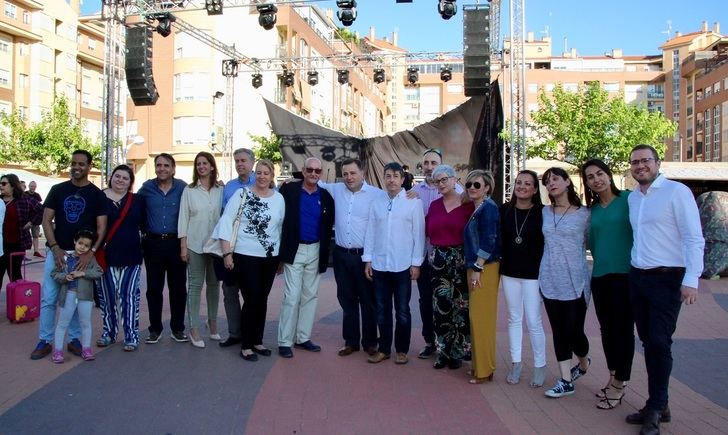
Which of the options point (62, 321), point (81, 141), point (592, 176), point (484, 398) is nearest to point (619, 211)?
point (592, 176)

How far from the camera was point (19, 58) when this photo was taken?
42125 mm

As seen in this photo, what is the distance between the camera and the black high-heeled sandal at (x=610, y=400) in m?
4.63

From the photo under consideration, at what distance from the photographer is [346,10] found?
14.6m

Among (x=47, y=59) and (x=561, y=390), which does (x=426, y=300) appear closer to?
(x=561, y=390)

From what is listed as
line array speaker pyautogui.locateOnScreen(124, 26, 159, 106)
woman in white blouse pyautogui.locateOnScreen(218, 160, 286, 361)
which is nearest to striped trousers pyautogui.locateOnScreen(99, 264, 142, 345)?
woman in white blouse pyautogui.locateOnScreen(218, 160, 286, 361)

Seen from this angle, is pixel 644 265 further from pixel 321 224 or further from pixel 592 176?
pixel 321 224

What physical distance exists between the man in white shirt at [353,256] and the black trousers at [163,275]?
1.61 meters

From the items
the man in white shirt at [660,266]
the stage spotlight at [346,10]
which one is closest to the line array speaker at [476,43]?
the stage spotlight at [346,10]

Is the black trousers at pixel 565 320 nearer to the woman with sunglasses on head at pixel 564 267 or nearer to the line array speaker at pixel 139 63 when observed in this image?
the woman with sunglasses on head at pixel 564 267

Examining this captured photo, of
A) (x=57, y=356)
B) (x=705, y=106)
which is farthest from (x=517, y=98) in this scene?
(x=705, y=106)

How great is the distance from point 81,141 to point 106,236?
32346mm

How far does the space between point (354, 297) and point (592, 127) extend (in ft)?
83.1

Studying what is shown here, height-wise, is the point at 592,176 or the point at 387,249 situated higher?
the point at 592,176

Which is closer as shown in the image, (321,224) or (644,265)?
(644,265)
